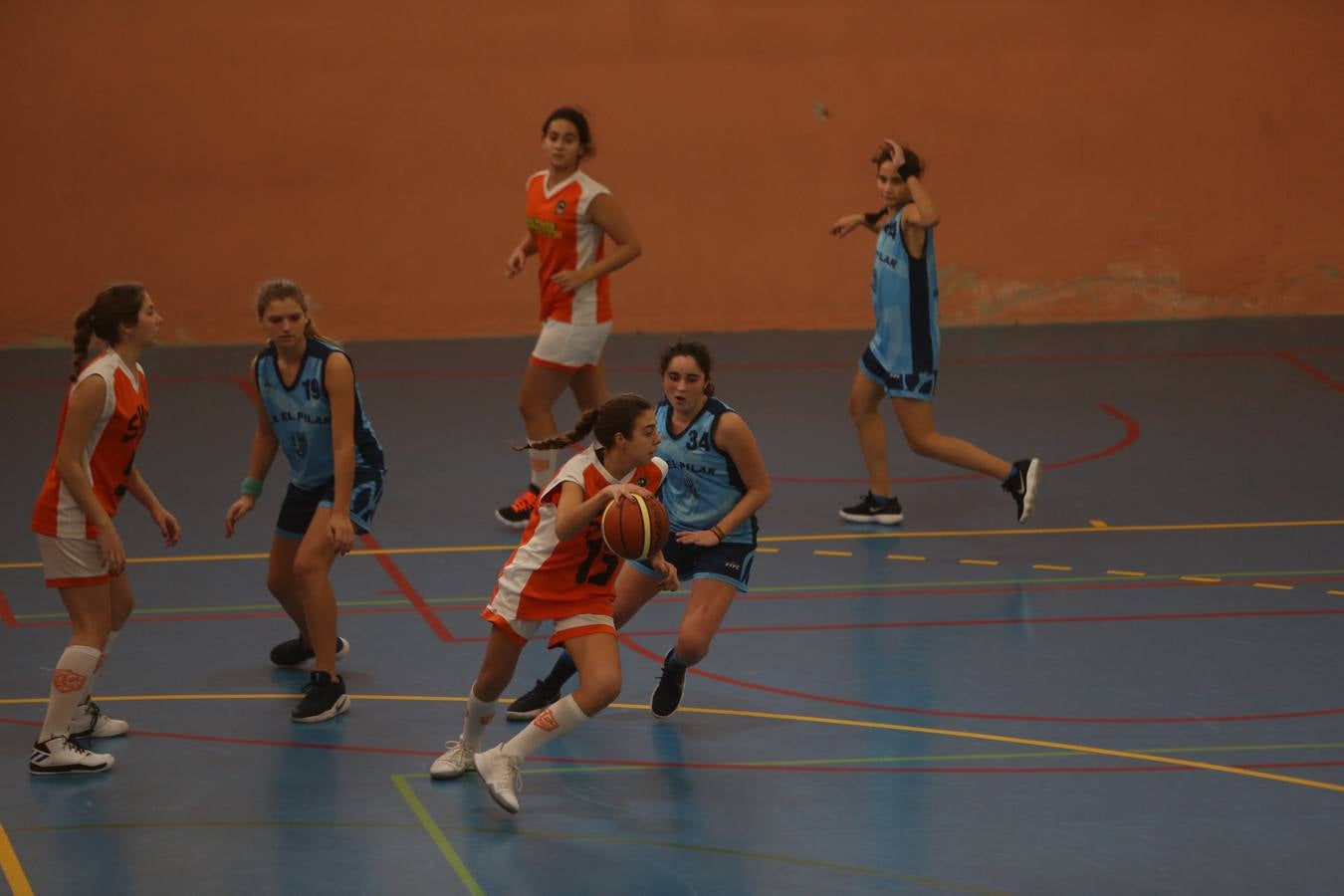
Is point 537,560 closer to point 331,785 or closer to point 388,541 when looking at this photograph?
point 331,785

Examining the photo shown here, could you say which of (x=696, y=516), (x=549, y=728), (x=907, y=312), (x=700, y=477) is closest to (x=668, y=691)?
(x=696, y=516)

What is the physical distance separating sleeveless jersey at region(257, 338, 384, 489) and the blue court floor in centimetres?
85

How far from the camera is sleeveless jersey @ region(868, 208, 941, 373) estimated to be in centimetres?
877

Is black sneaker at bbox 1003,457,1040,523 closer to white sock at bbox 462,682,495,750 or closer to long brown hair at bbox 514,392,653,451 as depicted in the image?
long brown hair at bbox 514,392,653,451

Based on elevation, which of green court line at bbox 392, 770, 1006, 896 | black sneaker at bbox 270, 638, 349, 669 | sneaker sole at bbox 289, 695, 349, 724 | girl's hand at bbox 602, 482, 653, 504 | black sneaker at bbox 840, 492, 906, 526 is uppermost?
girl's hand at bbox 602, 482, 653, 504

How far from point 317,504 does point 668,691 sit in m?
1.46

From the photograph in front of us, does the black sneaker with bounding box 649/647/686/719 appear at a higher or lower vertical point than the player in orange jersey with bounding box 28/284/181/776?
lower

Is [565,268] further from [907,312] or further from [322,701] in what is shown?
[322,701]

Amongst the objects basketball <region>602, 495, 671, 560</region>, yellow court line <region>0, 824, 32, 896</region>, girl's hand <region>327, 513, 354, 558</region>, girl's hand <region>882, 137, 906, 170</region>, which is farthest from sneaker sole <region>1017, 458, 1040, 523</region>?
yellow court line <region>0, 824, 32, 896</region>

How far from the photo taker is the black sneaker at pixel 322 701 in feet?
20.2

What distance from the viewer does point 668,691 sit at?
20.3ft

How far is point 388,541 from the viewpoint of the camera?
8.55 m

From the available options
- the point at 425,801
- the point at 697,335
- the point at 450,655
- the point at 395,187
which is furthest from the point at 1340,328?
the point at 425,801

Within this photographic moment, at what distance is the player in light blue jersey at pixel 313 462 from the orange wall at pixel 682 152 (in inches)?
289
